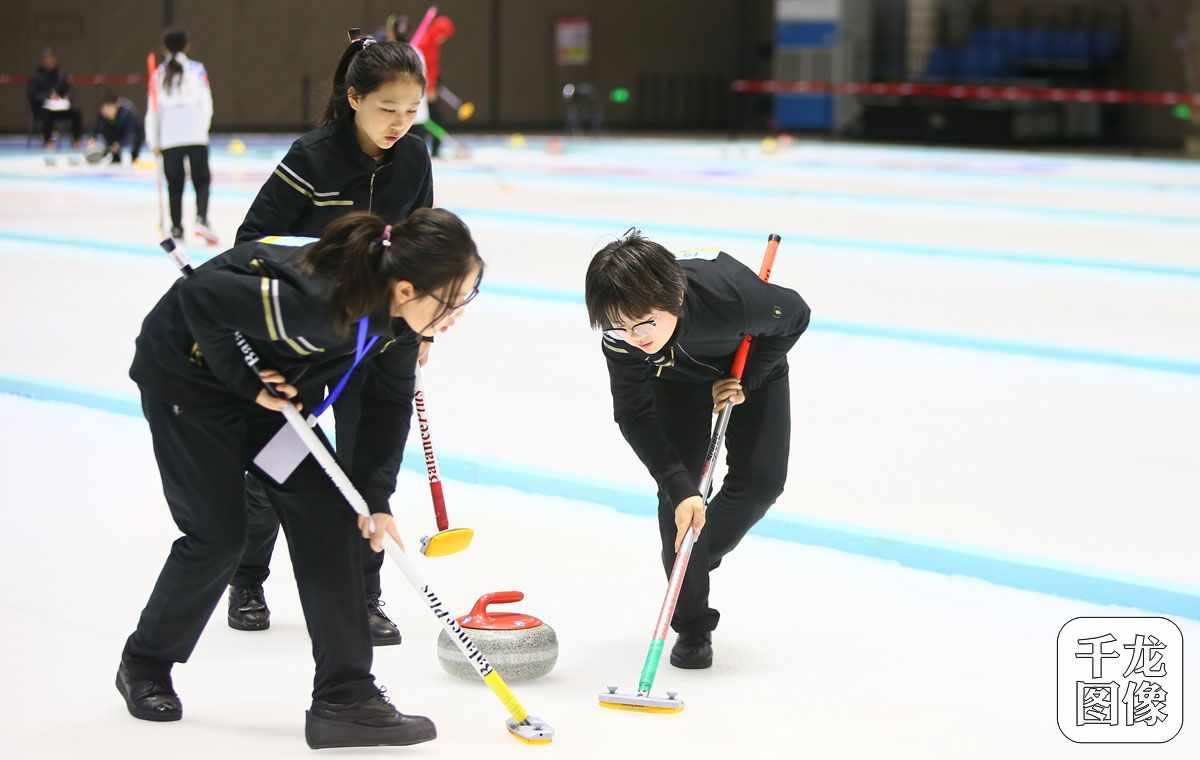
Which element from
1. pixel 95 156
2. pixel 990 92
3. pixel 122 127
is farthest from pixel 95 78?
pixel 990 92

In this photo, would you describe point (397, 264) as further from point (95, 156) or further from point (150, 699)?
point (95, 156)

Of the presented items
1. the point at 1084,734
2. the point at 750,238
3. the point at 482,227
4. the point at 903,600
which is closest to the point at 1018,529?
the point at 903,600

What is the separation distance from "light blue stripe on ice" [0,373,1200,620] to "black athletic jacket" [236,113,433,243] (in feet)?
3.83

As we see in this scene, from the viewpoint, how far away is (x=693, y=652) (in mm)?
3164

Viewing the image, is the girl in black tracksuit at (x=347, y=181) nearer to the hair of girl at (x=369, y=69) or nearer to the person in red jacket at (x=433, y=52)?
the hair of girl at (x=369, y=69)

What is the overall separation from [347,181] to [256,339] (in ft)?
2.63

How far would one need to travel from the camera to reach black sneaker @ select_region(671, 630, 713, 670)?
3.16 meters

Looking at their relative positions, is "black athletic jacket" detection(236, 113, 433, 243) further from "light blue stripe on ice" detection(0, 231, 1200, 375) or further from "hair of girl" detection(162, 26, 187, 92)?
"hair of girl" detection(162, 26, 187, 92)

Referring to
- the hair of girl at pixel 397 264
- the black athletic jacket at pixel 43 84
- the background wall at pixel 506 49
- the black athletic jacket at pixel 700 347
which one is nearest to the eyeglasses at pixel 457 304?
the hair of girl at pixel 397 264

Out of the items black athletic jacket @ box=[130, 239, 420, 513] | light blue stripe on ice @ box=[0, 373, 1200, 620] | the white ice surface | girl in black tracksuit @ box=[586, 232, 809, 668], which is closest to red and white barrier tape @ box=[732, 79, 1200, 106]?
light blue stripe on ice @ box=[0, 373, 1200, 620]

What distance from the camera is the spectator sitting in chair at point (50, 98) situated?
19.0 metres

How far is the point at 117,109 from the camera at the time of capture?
647 inches

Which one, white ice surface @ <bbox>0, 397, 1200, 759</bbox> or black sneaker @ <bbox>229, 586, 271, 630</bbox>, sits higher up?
black sneaker @ <bbox>229, 586, 271, 630</bbox>

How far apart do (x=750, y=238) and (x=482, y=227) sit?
1996mm
